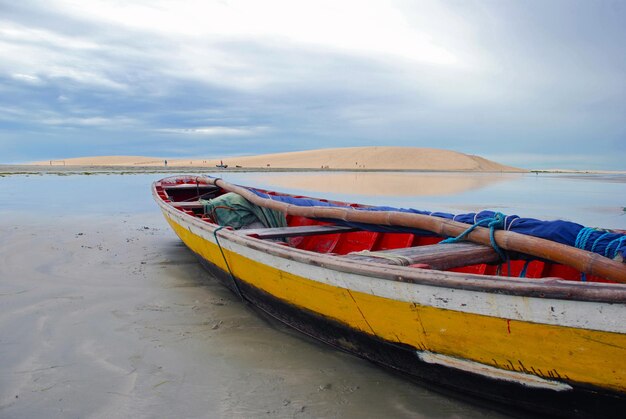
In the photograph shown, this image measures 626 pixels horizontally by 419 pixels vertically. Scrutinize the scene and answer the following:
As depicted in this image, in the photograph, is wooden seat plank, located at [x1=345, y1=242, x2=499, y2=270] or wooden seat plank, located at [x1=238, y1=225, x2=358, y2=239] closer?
wooden seat plank, located at [x1=345, y1=242, x2=499, y2=270]

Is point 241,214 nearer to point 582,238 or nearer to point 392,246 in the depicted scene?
point 392,246

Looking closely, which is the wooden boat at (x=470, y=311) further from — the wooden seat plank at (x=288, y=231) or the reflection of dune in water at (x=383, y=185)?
the reflection of dune in water at (x=383, y=185)

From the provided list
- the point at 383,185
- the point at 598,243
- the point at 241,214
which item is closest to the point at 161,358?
the point at 241,214

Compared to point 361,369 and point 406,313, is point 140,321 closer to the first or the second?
point 361,369

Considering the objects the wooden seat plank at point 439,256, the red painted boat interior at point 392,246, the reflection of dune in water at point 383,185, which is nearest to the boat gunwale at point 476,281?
the wooden seat plank at point 439,256

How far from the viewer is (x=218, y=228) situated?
479 cm

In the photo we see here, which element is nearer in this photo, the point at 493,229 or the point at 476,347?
the point at 476,347

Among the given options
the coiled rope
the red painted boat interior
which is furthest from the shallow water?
the coiled rope

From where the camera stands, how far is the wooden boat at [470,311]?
236 centimetres

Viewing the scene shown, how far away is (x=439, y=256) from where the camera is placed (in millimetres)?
3393

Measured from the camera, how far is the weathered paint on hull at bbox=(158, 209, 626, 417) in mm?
2406

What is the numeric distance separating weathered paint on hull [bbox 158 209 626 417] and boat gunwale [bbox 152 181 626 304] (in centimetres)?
20

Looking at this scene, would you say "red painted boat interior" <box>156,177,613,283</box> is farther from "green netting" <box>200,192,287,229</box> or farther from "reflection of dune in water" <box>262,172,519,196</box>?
"reflection of dune in water" <box>262,172,519,196</box>

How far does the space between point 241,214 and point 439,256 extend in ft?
13.6
